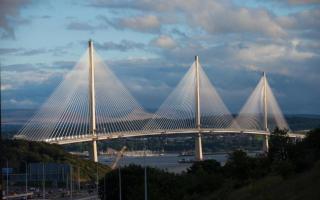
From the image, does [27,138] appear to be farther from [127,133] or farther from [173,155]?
[173,155]

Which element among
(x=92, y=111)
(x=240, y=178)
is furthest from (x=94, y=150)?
(x=240, y=178)

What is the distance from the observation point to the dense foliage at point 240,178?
34719 millimetres

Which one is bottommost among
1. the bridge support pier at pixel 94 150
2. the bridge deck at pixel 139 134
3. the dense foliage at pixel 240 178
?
Result: the dense foliage at pixel 240 178

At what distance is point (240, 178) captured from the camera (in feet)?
165

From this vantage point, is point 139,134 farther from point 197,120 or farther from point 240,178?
point 240,178

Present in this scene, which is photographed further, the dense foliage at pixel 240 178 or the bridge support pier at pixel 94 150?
the bridge support pier at pixel 94 150

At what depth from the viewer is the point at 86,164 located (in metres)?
95.6

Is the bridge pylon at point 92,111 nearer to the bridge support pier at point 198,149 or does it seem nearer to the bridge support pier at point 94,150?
the bridge support pier at point 94,150

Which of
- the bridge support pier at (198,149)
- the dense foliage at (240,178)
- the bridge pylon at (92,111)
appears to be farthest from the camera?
the bridge support pier at (198,149)

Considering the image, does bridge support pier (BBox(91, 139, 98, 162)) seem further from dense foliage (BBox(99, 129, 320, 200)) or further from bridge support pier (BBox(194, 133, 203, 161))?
dense foliage (BBox(99, 129, 320, 200))

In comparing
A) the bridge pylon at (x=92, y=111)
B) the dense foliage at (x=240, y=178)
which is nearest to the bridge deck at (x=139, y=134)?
the bridge pylon at (x=92, y=111)

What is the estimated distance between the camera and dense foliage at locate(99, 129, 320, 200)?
34.7 m

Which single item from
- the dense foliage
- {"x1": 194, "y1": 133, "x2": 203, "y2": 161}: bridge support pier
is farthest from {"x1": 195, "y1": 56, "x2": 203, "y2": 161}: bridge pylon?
the dense foliage

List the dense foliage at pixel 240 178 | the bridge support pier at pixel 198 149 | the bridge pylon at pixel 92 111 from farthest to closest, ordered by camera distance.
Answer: the bridge support pier at pixel 198 149, the bridge pylon at pixel 92 111, the dense foliage at pixel 240 178
